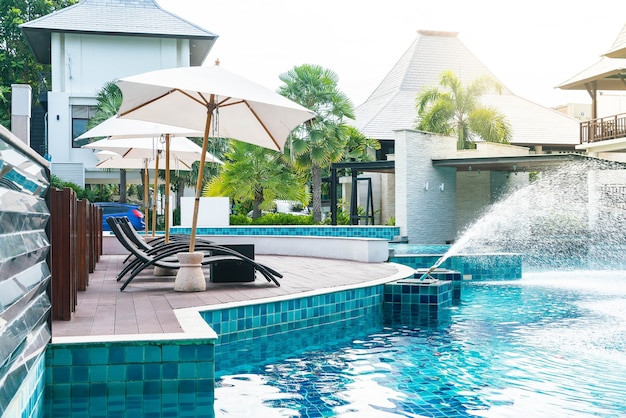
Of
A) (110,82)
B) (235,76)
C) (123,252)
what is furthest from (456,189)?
(235,76)

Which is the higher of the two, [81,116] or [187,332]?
[81,116]

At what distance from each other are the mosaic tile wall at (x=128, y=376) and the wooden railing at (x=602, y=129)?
22.3m

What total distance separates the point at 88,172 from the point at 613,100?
25023 mm

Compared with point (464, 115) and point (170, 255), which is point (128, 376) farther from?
point (464, 115)

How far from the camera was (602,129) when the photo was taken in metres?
24.0

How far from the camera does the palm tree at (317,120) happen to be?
23.7 metres

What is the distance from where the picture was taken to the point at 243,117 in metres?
7.68

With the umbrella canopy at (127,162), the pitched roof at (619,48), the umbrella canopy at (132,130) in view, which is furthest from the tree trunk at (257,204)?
the umbrella canopy at (132,130)

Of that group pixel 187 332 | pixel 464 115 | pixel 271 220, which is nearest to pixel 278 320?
pixel 187 332

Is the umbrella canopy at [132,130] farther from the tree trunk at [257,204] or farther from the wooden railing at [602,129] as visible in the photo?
the wooden railing at [602,129]

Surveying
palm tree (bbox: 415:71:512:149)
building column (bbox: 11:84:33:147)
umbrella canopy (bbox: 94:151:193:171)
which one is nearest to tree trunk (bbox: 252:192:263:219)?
palm tree (bbox: 415:71:512:149)

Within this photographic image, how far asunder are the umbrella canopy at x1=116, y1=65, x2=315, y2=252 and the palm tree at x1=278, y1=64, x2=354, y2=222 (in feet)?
51.4

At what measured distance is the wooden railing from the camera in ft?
76.6

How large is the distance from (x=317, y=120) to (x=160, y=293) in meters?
17.4
